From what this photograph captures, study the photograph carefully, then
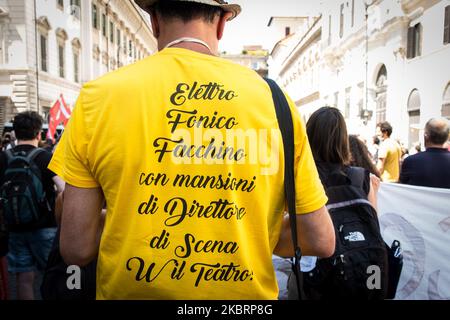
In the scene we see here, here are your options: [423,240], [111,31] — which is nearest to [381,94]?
[423,240]

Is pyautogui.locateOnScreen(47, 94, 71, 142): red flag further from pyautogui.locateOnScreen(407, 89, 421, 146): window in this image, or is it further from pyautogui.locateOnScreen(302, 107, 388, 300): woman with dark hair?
pyautogui.locateOnScreen(407, 89, 421, 146): window

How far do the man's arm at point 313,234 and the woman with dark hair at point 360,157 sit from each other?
177 centimetres

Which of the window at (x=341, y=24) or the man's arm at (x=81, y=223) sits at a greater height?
the window at (x=341, y=24)

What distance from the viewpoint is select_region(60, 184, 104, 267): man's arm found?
1.25 meters

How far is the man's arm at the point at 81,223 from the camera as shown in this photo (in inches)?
49.4

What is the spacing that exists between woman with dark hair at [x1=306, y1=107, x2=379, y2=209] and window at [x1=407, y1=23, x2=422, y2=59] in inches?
592

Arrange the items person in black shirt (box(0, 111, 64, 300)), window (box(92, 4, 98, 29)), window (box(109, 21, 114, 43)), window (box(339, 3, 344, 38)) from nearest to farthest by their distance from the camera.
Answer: person in black shirt (box(0, 111, 64, 300)) < window (box(92, 4, 98, 29)) < window (box(339, 3, 344, 38)) < window (box(109, 21, 114, 43))

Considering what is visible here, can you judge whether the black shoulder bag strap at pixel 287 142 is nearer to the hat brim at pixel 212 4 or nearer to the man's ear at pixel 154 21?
the hat brim at pixel 212 4

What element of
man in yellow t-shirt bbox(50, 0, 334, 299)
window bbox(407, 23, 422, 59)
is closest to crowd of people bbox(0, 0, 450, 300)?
man in yellow t-shirt bbox(50, 0, 334, 299)

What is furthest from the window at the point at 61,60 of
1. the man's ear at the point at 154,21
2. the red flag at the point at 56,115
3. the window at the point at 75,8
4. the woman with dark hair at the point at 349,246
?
the man's ear at the point at 154,21

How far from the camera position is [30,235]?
143 inches

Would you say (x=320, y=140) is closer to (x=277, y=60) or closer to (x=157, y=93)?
(x=157, y=93)

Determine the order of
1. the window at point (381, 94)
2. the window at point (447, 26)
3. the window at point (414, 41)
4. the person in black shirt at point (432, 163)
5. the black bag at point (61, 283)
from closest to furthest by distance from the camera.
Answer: the black bag at point (61, 283) < the person in black shirt at point (432, 163) < the window at point (447, 26) < the window at point (414, 41) < the window at point (381, 94)
